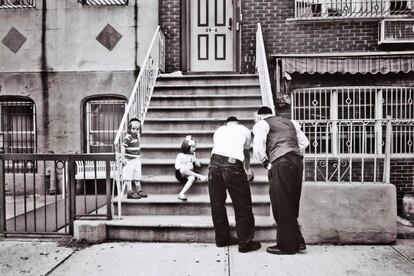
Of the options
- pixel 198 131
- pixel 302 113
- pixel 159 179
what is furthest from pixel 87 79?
pixel 302 113

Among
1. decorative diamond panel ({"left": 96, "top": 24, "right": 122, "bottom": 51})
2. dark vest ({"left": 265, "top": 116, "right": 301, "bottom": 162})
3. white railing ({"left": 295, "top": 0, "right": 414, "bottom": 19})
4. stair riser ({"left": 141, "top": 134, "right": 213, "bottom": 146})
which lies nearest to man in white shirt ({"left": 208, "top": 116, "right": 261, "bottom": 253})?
dark vest ({"left": 265, "top": 116, "right": 301, "bottom": 162})

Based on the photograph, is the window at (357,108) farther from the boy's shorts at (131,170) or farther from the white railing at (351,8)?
the boy's shorts at (131,170)

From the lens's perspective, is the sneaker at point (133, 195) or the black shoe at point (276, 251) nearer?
the black shoe at point (276, 251)

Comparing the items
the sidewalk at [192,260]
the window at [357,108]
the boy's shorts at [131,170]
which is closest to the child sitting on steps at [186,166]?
the boy's shorts at [131,170]

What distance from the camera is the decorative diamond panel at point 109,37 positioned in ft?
28.3

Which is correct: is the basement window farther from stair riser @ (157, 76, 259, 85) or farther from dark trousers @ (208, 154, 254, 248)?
dark trousers @ (208, 154, 254, 248)

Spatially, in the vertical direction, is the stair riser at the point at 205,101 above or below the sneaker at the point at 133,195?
above

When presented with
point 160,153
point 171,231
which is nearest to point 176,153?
point 160,153

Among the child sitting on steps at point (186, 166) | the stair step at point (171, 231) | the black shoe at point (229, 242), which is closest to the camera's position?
the black shoe at point (229, 242)

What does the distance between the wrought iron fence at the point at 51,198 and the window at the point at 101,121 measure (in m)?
0.73

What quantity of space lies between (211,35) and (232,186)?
5.67m

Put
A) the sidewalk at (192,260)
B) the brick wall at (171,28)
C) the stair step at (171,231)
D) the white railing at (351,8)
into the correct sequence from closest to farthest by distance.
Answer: the sidewalk at (192,260)
the stair step at (171,231)
the white railing at (351,8)
the brick wall at (171,28)

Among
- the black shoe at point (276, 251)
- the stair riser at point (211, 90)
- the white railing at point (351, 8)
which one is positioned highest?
the white railing at point (351, 8)

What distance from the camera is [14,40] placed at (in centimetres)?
874
